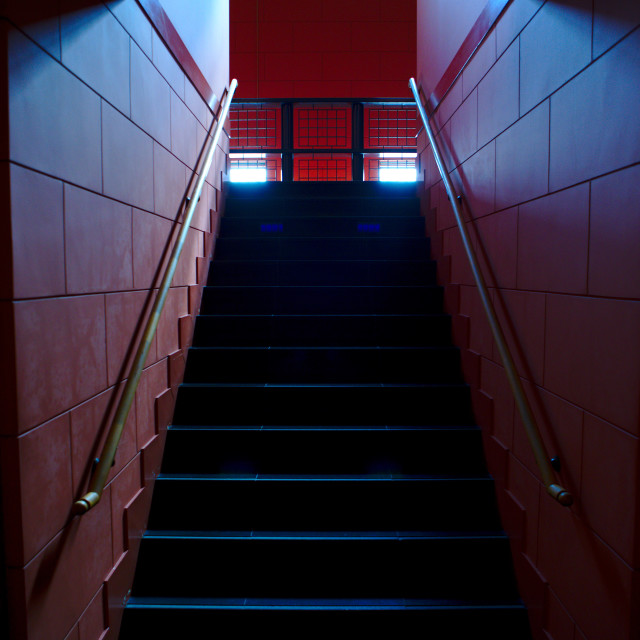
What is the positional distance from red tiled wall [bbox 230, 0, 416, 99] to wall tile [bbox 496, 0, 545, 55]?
470 centimetres

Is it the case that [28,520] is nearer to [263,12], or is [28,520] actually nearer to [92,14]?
[92,14]

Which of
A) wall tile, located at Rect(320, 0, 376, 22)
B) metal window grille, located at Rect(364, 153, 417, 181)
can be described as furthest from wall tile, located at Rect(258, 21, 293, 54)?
metal window grille, located at Rect(364, 153, 417, 181)

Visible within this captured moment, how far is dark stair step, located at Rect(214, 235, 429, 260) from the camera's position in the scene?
3174 millimetres

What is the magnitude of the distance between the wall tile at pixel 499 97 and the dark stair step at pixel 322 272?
95 centimetres

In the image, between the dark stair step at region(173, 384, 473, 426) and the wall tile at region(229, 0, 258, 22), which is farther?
the wall tile at region(229, 0, 258, 22)

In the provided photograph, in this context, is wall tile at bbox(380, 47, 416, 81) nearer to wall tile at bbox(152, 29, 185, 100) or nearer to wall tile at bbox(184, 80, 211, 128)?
wall tile at bbox(184, 80, 211, 128)

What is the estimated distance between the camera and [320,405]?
92.5 inches

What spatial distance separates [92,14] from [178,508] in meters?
1.73

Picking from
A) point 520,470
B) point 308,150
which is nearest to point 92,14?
point 520,470

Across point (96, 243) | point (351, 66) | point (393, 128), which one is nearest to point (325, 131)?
point (393, 128)

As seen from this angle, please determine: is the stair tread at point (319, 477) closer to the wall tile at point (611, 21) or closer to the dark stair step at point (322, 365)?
the dark stair step at point (322, 365)

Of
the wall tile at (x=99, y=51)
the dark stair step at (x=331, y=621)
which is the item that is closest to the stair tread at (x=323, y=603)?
the dark stair step at (x=331, y=621)

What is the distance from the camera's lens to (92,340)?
1.46 metres

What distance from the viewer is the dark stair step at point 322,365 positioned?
2.51 meters
